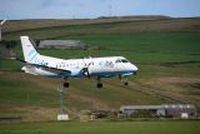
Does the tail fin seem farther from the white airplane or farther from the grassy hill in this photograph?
the grassy hill

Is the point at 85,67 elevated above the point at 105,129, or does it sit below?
above

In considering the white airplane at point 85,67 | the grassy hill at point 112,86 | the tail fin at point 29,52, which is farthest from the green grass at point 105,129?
the tail fin at point 29,52

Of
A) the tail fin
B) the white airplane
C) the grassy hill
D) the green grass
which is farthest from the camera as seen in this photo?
the grassy hill

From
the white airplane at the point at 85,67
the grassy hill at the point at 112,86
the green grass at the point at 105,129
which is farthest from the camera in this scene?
the grassy hill at the point at 112,86

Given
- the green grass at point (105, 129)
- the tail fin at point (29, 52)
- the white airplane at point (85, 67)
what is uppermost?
the tail fin at point (29, 52)

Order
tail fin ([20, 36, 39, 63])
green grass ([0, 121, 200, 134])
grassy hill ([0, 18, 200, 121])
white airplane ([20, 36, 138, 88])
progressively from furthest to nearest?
grassy hill ([0, 18, 200, 121]) < tail fin ([20, 36, 39, 63]) < white airplane ([20, 36, 138, 88]) < green grass ([0, 121, 200, 134])

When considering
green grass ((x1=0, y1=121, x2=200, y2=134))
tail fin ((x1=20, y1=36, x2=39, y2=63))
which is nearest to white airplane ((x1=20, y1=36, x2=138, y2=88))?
tail fin ((x1=20, y1=36, x2=39, y2=63))

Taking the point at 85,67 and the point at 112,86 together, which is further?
the point at 112,86

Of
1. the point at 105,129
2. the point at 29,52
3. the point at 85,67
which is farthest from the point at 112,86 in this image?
the point at 105,129

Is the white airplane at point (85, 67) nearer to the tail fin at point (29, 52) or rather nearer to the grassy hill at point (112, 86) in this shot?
the tail fin at point (29, 52)

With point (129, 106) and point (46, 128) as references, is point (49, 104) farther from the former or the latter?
point (46, 128)

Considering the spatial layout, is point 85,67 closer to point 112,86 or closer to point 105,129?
point 105,129

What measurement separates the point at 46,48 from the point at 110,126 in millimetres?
100240

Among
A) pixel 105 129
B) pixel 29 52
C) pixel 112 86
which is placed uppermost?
pixel 29 52
